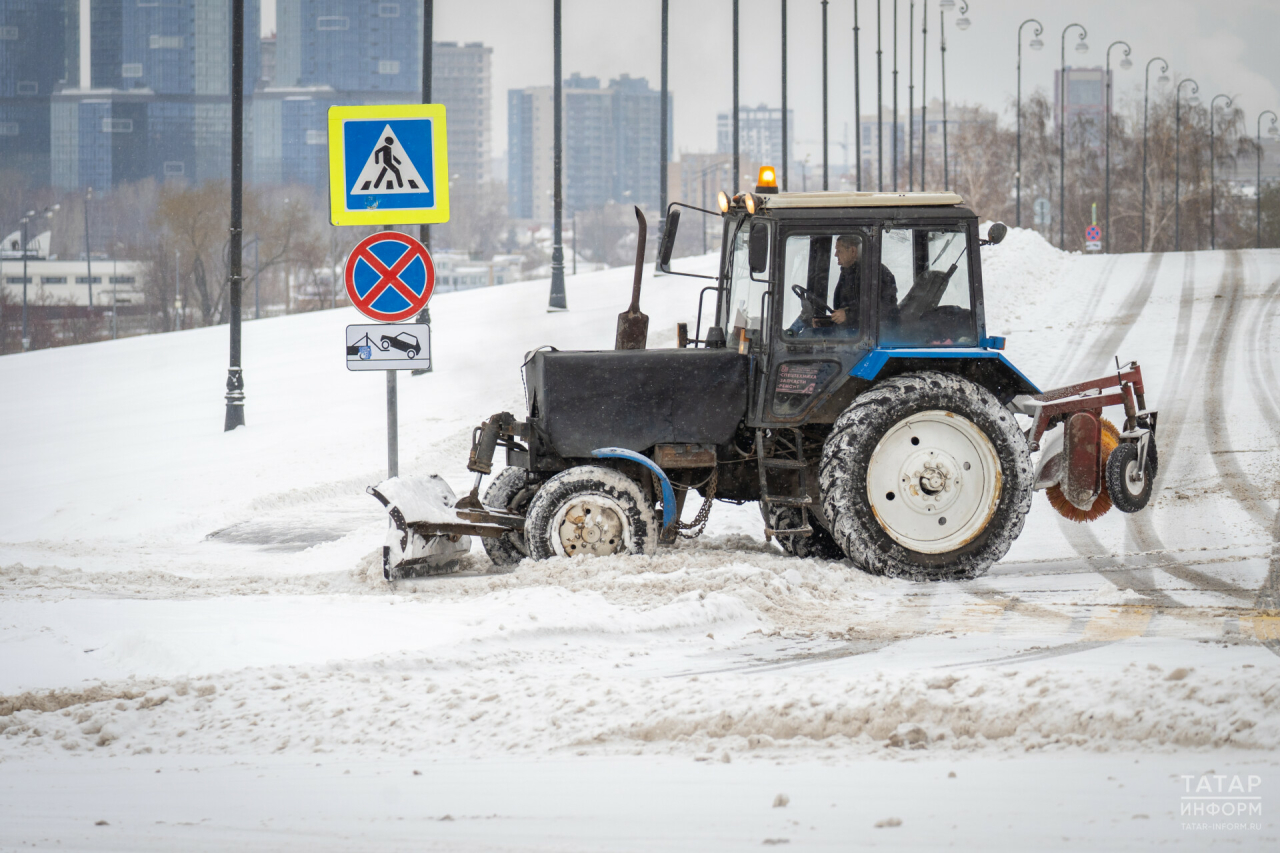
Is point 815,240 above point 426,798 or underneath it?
above

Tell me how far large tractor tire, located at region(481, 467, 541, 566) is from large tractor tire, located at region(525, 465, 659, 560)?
628mm

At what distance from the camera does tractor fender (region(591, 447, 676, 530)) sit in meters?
7.23

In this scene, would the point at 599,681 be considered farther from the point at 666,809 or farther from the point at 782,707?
the point at 666,809

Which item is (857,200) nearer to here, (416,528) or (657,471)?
(657,471)

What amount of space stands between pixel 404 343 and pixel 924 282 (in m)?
3.53

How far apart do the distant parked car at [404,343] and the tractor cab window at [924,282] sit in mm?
3215

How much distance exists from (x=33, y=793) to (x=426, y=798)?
129 centimetres

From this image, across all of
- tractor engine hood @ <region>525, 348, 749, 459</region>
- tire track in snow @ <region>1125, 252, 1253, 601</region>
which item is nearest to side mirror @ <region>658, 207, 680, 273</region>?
tractor engine hood @ <region>525, 348, 749, 459</region>

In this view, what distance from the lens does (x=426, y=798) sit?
3.82 metres

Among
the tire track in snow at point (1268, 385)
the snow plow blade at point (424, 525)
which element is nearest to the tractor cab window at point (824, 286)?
the snow plow blade at point (424, 525)

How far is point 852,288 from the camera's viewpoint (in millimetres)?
7484

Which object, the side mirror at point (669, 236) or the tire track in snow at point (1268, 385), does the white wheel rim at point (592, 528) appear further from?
the tire track in snow at point (1268, 385)

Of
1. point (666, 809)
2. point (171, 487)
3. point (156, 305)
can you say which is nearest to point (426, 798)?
point (666, 809)

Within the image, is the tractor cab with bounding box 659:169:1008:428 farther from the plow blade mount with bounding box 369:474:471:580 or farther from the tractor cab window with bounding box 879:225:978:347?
the plow blade mount with bounding box 369:474:471:580
